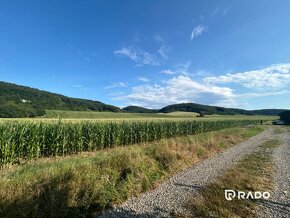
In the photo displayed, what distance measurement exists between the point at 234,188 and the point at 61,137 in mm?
10066

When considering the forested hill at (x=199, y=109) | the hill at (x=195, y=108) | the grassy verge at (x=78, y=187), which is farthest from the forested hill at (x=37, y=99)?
the grassy verge at (x=78, y=187)

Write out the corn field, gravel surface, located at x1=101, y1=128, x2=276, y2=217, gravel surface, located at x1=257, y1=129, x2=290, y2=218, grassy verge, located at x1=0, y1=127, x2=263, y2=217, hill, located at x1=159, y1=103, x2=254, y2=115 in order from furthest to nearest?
hill, located at x1=159, y1=103, x2=254, y2=115
the corn field
gravel surface, located at x1=101, y1=128, x2=276, y2=217
gravel surface, located at x1=257, y1=129, x2=290, y2=218
grassy verge, located at x1=0, y1=127, x2=263, y2=217

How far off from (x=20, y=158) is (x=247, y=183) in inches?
403

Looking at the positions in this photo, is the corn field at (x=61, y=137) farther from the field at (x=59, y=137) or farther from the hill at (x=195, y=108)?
the hill at (x=195, y=108)

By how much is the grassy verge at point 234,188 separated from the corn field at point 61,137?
8.48 meters

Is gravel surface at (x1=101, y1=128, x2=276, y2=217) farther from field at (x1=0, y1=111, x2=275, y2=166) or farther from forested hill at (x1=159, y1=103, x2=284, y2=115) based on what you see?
forested hill at (x1=159, y1=103, x2=284, y2=115)

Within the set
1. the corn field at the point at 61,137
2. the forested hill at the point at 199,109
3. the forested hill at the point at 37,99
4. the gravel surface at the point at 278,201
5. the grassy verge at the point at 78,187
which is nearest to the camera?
the grassy verge at the point at 78,187

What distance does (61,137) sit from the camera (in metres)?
13.1

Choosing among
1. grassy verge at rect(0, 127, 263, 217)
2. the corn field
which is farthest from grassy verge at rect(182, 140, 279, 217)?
the corn field

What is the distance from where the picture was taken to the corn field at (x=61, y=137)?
34.3 ft

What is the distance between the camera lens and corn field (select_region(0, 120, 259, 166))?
Answer: 10469 mm

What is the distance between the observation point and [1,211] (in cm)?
437

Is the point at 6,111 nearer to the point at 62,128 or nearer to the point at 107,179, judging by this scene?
the point at 62,128

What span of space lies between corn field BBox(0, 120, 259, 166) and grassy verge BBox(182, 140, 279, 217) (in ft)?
27.8
